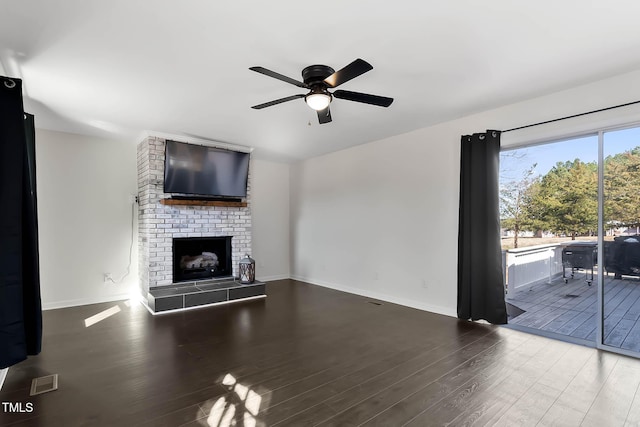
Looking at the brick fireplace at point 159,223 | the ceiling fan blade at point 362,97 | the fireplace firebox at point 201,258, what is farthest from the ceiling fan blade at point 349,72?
the fireplace firebox at point 201,258

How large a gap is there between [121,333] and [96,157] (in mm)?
3028

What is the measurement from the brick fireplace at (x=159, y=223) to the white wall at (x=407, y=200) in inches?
82.9

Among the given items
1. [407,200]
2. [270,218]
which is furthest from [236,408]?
[270,218]

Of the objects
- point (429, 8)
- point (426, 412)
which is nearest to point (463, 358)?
point (426, 412)

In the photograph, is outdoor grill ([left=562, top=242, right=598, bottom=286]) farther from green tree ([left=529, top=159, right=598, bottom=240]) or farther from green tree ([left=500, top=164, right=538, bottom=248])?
green tree ([left=500, top=164, right=538, bottom=248])

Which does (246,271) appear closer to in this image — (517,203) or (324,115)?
(324,115)

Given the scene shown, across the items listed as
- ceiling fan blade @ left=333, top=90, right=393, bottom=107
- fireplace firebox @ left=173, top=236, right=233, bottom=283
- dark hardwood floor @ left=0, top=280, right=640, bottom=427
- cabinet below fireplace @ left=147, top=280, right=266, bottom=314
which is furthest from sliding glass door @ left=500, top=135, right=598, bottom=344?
fireplace firebox @ left=173, top=236, right=233, bottom=283

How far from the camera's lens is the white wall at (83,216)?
4574mm

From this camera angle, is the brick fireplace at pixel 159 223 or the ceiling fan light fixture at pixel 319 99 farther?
the brick fireplace at pixel 159 223

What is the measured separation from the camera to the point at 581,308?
3.37 m

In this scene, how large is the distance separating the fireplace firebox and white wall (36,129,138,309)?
851 mm

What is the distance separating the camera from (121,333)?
3553mm

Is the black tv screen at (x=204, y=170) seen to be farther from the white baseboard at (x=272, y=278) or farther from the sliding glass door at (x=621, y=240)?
the sliding glass door at (x=621, y=240)

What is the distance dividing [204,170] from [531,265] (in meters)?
4.97
